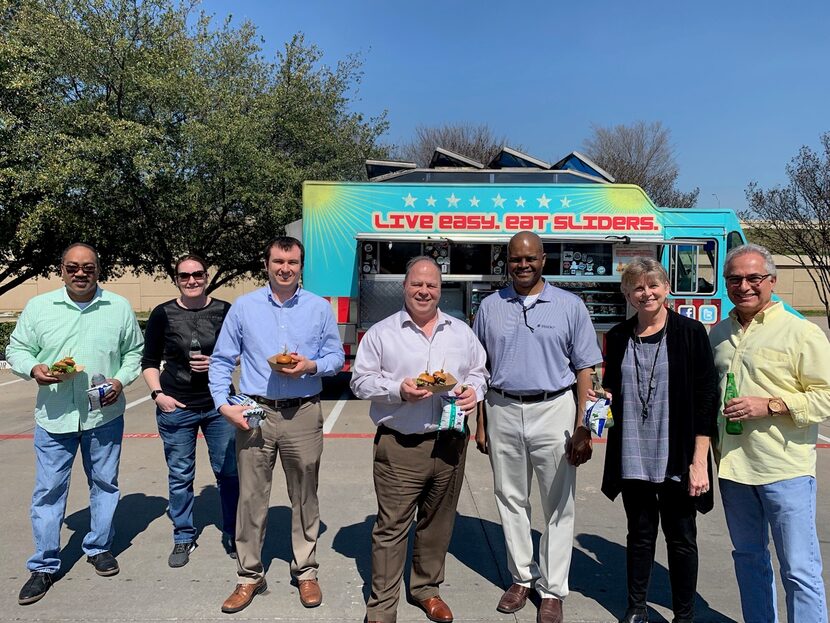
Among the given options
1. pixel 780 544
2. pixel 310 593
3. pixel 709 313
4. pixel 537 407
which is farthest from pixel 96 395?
pixel 709 313

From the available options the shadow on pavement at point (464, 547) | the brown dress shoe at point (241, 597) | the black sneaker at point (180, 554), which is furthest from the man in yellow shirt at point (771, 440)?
the black sneaker at point (180, 554)

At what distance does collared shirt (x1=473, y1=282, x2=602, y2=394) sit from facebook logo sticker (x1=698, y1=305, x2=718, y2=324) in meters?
6.81

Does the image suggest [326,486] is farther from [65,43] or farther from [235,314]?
[65,43]

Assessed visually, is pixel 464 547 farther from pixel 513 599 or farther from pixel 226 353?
pixel 226 353

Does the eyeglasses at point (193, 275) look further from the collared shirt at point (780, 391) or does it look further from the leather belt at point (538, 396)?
the collared shirt at point (780, 391)

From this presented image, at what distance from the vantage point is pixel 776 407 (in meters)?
2.74

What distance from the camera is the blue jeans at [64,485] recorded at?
11.6ft

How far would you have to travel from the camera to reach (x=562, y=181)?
31.0 ft

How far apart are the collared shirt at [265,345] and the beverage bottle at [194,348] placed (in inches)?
13.9

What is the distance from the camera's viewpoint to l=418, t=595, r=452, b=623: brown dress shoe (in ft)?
10.6

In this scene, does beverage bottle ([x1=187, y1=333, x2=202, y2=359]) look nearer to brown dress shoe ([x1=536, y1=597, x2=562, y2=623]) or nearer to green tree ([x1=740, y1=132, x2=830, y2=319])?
brown dress shoe ([x1=536, y1=597, x2=562, y2=623])

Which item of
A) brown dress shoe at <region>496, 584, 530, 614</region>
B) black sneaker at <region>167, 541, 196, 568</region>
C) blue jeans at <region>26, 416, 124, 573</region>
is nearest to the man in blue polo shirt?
brown dress shoe at <region>496, 584, 530, 614</region>

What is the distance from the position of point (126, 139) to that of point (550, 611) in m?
11.0

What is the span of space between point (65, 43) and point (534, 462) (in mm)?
12397
